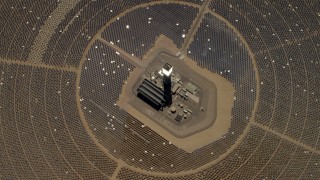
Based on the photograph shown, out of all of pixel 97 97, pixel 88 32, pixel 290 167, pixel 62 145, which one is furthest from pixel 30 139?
pixel 290 167

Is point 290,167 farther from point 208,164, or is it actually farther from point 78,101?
point 78,101

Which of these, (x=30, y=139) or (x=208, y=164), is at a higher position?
(x=208, y=164)

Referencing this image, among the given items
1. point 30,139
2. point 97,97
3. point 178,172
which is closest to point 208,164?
point 178,172

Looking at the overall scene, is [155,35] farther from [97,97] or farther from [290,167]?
[290,167]

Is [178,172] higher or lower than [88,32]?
lower

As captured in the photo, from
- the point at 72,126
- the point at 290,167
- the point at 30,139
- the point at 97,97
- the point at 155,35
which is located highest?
the point at 155,35

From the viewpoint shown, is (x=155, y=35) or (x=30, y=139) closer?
(x=30, y=139)

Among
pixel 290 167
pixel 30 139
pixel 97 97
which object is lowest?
pixel 30 139

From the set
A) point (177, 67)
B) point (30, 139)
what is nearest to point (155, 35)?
point (177, 67)

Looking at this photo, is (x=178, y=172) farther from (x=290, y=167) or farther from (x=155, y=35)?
(x=155, y=35)
